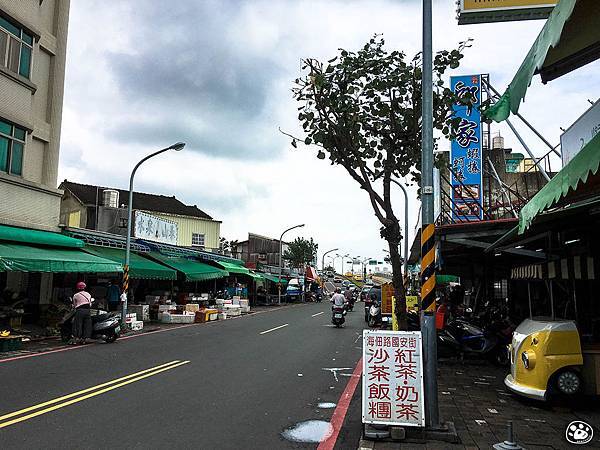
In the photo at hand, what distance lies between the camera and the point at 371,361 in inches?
245

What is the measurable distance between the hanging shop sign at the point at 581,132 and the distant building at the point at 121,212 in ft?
73.9

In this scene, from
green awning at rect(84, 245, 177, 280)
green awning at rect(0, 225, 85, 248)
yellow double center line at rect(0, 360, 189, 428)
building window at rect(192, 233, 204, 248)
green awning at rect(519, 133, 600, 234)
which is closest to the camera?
green awning at rect(519, 133, 600, 234)

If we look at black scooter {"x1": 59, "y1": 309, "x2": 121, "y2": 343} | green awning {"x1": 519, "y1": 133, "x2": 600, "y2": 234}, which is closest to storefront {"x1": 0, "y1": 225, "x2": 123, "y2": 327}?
black scooter {"x1": 59, "y1": 309, "x2": 121, "y2": 343}

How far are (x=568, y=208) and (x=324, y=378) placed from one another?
5.64 metres

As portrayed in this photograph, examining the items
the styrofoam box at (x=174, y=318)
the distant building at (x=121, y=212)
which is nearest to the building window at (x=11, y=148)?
the styrofoam box at (x=174, y=318)

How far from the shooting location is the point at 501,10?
342 inches

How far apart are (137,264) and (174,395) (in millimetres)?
12879

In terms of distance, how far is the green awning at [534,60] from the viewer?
3.21m

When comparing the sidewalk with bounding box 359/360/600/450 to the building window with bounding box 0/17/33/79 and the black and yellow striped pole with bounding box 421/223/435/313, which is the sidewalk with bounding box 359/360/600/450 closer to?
the black and yellow striped pole with bounding box 421/223/435/313

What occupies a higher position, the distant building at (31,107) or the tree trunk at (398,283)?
the distant building at (31,107)

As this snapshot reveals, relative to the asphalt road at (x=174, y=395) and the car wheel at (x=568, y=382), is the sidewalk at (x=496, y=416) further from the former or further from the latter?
the asphalt road at (x=174, y=395)

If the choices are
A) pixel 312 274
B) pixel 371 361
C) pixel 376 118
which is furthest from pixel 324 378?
pixel 312 274

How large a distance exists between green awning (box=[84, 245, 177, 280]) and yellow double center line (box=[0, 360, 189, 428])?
934cm

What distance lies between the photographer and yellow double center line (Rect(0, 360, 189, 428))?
6559 mm
